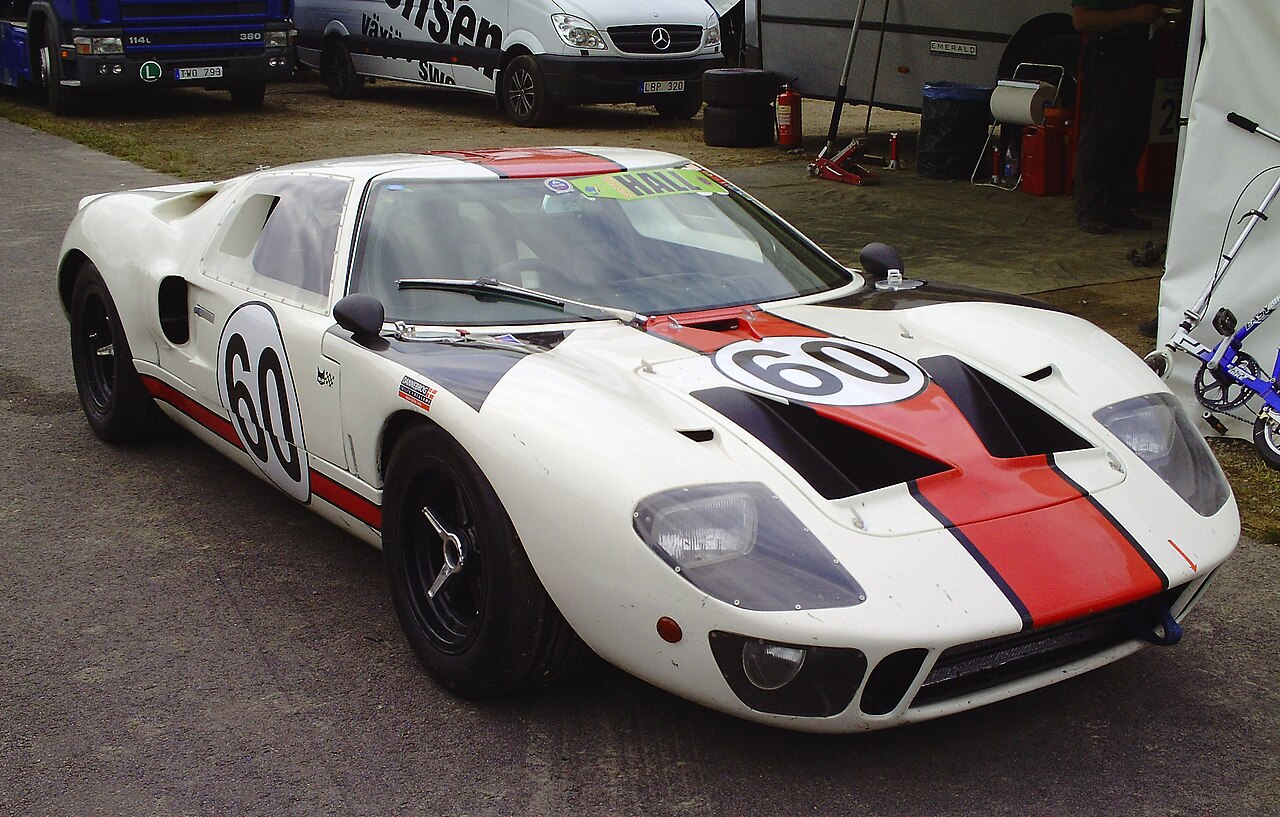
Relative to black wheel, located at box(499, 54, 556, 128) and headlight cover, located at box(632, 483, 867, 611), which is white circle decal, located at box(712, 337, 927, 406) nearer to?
headlight cover, located at box(632, 483, 867, 611)

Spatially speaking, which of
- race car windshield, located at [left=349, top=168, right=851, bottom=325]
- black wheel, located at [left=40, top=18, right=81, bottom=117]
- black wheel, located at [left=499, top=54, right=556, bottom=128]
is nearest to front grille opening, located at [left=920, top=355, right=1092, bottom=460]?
race car windshield, located at [left=349, top=168, right=851, bottom=325]

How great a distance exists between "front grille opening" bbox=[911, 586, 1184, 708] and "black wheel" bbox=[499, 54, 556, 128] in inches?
455

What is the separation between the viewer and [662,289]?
3.68 metres

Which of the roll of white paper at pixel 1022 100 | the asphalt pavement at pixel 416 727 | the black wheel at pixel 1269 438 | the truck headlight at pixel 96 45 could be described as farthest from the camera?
the truck headlight at pixel 96 45

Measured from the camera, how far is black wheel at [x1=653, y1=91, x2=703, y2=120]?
1431 centimetres

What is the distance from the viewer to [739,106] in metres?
12.5

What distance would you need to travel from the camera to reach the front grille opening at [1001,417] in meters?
3.04

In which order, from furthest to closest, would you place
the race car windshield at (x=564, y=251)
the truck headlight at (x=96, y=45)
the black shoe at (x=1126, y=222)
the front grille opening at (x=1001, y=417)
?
the truck headlight at (x=96, y=45), the black shoe at (x=1126, y=222), the race car windshield at (x=564, y=251), the front grille opening at (x=1001, y=417)

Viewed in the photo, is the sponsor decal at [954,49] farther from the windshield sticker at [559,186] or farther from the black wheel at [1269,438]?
the windshield sticker at [559,186]

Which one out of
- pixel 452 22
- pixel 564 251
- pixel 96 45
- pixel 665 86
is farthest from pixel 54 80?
pixel 564 251

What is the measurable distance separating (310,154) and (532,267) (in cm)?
941

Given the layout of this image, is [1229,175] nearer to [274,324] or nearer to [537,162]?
[537,162]

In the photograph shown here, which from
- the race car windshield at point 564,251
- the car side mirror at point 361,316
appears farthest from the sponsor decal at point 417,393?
the race car windshield at point 564,251

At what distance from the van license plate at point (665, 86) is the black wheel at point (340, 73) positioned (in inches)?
179
